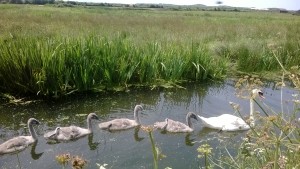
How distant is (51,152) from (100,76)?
148 inches

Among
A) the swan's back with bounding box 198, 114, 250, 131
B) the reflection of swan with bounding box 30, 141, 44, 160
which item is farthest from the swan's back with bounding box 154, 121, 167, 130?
the reflection of swan with bounding box 30, 141, 44, 160

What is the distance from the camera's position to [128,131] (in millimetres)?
7953

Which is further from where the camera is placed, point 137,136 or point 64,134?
point 137,136

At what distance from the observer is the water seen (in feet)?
21.1

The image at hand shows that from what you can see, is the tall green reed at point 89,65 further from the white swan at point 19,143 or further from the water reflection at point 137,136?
the water reflection at point 137,136

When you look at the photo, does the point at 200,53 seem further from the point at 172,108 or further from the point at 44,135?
the point at 44,135

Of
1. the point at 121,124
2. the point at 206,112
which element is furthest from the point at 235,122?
the point at 121,124

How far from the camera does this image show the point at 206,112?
9.38m

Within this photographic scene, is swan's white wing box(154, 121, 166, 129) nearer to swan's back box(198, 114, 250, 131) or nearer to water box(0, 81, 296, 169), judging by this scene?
water box(0, 81, 296, 169)


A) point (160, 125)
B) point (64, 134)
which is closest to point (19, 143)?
point (64, 134)

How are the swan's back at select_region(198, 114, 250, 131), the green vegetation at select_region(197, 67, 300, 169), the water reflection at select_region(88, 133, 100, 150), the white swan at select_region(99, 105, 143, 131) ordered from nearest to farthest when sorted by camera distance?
the green vegetation at select_region(197, 67, 300, 169) < the water reflection at select_region(88, 133, 100, 150) < the white swan at select_region(99, 105, 143, 131) < the swan's back at select_region(198, 114, 250, 131)

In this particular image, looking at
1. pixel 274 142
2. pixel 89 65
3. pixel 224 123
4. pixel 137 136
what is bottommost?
pixel 137 136

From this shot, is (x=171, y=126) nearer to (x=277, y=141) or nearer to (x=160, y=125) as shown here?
(x=160, y=125)

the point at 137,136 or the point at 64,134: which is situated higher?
the point at 64,134
